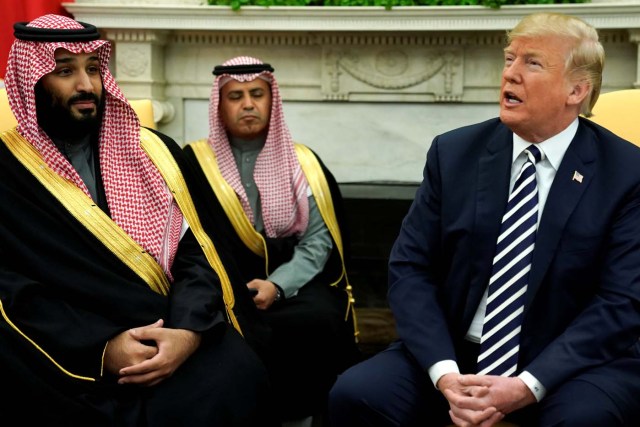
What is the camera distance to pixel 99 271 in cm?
263

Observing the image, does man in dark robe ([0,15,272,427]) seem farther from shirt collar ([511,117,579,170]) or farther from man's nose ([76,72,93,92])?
shirt collar ([511,117,579,170])

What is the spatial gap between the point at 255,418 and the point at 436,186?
859 mm

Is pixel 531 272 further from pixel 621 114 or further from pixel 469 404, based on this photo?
pixel 621 114

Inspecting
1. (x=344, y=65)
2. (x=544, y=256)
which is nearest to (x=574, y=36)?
(x=544, y=256)

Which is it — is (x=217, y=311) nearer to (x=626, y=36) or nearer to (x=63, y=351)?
(x=63, y=351)

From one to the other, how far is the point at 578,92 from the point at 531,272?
0.52 metres

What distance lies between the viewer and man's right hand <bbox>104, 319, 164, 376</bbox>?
2.54m

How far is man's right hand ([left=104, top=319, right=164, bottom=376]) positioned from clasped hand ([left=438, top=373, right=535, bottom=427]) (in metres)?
0.86

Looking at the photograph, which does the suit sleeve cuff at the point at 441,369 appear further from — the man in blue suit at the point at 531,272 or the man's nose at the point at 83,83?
the man's nose at the point at 83,83

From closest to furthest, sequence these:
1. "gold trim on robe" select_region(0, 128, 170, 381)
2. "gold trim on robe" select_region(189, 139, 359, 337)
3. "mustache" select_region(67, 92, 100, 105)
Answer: "gold trim on robe" select_region(0, 128, 170, 381) → "mustache" select_region(67, 92, 100, 105) → "gold trim on robe" select_region(189, 139, 359, 337)

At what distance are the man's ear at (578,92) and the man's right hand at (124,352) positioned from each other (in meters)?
1.35

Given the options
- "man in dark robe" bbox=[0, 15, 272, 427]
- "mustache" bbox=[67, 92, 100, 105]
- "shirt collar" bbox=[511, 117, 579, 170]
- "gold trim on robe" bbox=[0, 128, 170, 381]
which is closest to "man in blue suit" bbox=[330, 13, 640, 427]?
"shirt collar" bbox=[511, 117, 579, 170]

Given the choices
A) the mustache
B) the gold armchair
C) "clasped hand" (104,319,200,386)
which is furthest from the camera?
the gold armchair

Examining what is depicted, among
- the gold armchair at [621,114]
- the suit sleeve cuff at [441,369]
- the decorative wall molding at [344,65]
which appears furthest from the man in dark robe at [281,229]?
the decorative wall molding at [344,65]
